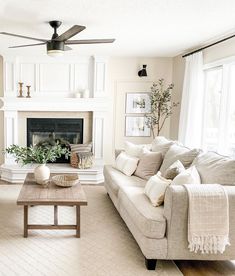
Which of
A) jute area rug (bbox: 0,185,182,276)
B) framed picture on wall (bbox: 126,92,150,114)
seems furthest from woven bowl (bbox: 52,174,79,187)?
framed picture on wall (bbox: 126,92,150,114)

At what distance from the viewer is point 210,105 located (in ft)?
16.0

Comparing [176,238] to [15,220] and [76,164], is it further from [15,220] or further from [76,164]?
[76,164]

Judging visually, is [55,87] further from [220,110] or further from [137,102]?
[220,110]

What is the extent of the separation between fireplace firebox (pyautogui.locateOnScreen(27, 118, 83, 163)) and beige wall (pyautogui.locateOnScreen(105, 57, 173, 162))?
2.29 feet

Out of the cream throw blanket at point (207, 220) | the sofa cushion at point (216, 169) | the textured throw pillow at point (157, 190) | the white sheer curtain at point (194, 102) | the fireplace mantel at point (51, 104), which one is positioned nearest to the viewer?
the cream throw blanket at point (207, 220)

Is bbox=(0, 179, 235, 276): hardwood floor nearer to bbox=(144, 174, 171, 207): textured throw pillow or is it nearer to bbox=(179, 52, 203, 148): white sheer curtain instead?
bbox=(144, 174, 171, 207): textured throw pillow

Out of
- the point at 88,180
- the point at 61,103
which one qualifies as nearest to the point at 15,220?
the point at 88,180

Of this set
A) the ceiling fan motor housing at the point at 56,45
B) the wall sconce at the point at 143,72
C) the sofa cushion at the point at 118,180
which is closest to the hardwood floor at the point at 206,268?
the sofa cushion at the point at 118,180

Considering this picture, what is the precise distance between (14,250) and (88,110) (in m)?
3.49

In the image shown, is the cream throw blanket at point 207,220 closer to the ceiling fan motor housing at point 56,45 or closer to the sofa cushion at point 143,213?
the sofa cushion at point 143,213

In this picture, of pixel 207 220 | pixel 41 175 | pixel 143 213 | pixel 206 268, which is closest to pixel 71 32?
pixel 41 175

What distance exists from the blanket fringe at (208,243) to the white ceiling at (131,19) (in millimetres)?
2156

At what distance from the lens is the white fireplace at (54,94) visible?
5.90 meters

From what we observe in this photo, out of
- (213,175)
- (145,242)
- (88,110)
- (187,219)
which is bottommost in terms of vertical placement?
(145,242)
